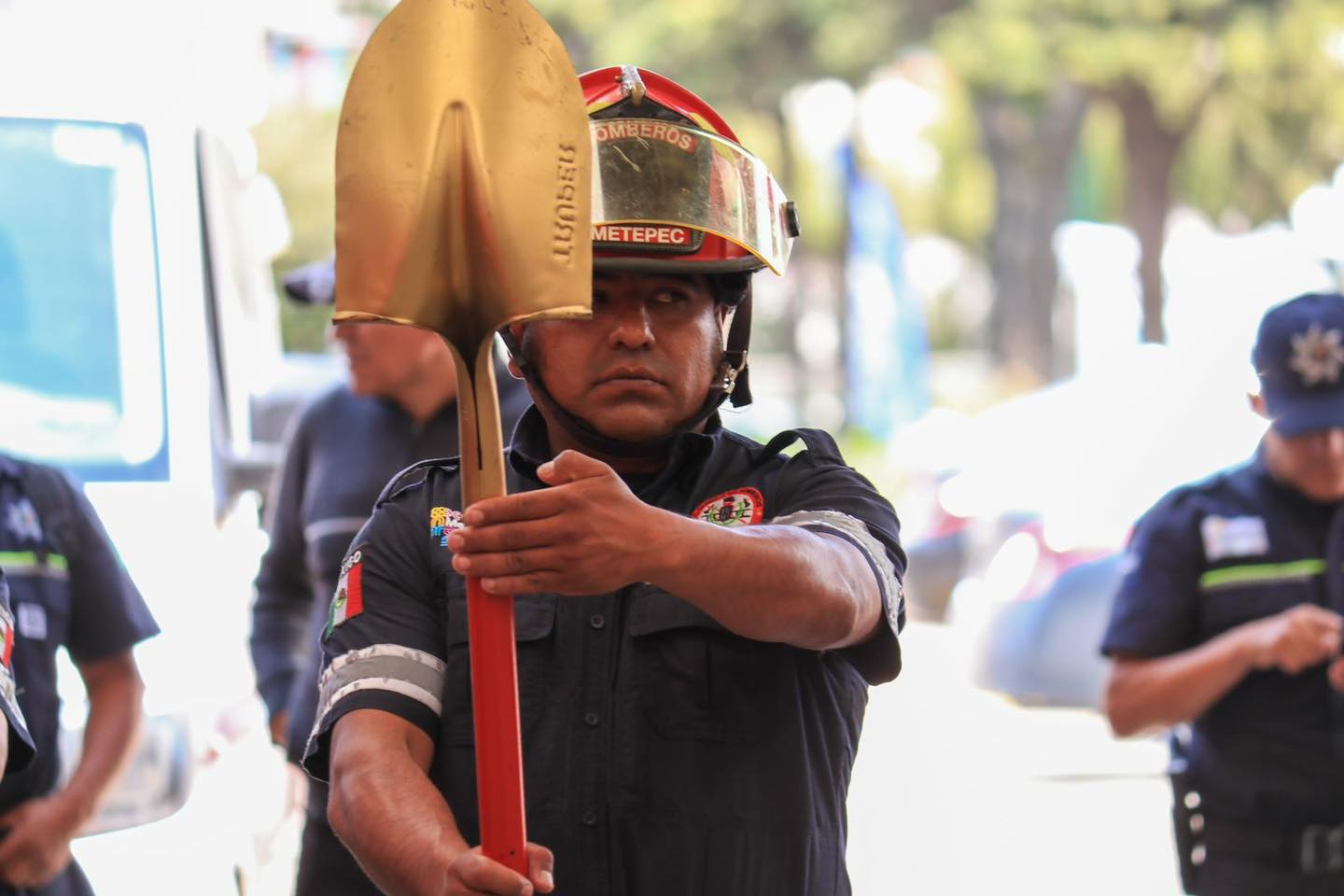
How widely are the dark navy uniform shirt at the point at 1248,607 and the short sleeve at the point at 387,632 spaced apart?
90.4 inches

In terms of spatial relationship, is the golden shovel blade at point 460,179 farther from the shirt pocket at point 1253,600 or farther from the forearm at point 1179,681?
the shirt pocket at point 1253,600

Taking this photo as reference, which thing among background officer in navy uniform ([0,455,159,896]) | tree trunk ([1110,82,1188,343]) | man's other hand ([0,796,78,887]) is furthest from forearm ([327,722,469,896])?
tree trunk ([1110,82,1188,343])

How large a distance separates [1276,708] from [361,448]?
6.74ft

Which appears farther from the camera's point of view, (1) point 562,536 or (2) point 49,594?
(2) point 49,594

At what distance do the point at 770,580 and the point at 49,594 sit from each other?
2133 millimetres

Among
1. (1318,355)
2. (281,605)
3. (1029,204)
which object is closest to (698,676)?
(1318,355)

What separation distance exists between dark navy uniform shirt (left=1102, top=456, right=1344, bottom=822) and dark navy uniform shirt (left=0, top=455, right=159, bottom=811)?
6.59ft

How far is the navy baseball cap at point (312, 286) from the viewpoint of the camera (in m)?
5.39

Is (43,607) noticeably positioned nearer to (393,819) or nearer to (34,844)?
(34,844)

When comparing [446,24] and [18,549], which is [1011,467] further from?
[446,24]

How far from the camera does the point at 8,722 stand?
97.9 inches

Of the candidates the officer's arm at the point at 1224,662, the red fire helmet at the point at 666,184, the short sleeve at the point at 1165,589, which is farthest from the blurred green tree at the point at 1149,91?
the red fire helmet at the point at 666,184

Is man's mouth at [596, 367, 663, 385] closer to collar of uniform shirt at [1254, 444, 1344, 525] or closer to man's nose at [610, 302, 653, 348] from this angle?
man's nose at [610, 302, 653, 348]

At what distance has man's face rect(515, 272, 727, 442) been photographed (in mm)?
2502
